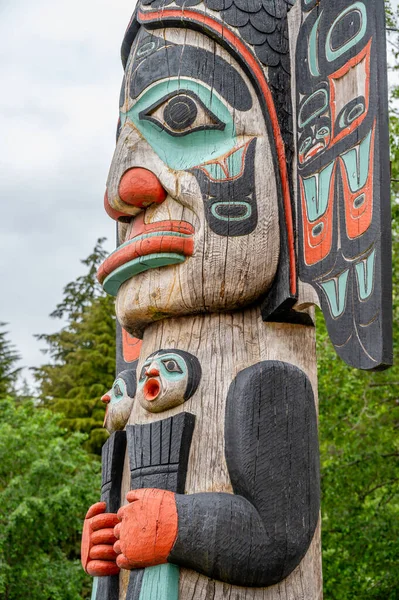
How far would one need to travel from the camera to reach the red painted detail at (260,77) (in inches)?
158

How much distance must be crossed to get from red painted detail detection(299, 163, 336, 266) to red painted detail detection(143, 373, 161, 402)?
92 cm

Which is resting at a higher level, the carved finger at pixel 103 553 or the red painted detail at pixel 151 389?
the red painted detail at pixel 151 389

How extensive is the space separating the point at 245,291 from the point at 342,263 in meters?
0.58

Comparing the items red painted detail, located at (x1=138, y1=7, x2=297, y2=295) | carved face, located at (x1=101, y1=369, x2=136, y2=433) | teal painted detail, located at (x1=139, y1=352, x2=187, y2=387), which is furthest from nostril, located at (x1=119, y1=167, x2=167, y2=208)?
carved face, located at (x1=101, y1=369, x2=136, y2=433)

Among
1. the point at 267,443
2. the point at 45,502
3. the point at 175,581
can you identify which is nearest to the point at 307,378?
the point at 267,443

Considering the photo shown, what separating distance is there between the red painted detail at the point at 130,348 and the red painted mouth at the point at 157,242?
710 millimetres

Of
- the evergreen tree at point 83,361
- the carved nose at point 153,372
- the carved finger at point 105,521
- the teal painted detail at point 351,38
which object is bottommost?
the carved finger at point 105,521

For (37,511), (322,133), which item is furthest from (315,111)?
(37,511)

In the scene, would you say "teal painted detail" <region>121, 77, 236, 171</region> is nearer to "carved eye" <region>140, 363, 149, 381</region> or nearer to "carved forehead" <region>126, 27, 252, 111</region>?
"carved forehead" <region>126, 27, 252, 111</region>

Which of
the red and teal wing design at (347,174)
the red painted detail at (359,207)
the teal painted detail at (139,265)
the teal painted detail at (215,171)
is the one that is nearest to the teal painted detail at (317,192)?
the red and teal wing design at (347,174)

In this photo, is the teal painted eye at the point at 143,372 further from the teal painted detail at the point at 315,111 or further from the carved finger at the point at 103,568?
the teal painted detail at the point at 315,111

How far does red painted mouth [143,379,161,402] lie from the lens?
3860 mm

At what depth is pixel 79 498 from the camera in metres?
12.8

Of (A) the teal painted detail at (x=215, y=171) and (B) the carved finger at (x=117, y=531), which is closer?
(B) the carved finger at (x=117, y=531)
